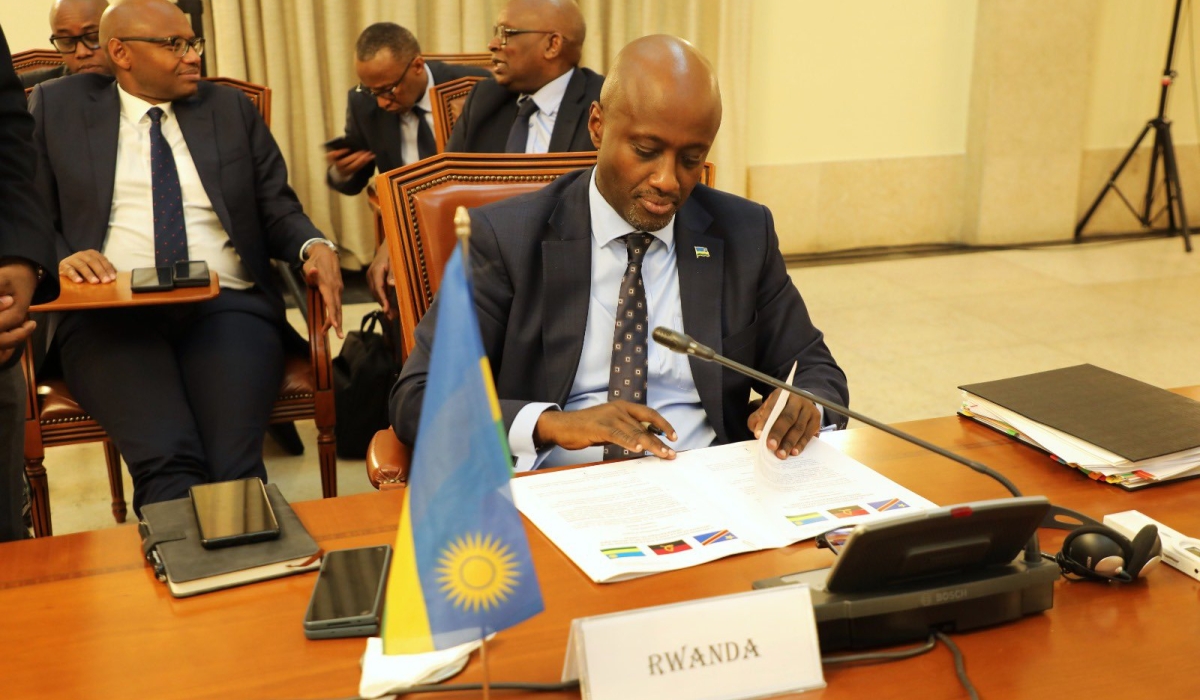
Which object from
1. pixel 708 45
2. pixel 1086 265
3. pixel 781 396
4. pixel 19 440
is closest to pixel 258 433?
pixel 19 440

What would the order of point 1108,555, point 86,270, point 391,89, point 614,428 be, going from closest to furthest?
point 1108,555
point 614,428
point 86,270
point 391,89

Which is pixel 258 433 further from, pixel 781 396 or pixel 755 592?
pixel 755 592

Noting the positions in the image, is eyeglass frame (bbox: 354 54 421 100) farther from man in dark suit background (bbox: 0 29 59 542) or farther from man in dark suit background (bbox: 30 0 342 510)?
man in dark suit background (bbox: 0 29 59 542)

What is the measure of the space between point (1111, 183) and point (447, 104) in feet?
14.4

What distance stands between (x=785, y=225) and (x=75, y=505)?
4139 millimetres

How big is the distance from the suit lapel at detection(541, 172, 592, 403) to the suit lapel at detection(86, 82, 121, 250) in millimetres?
1537

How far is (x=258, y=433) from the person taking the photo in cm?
266

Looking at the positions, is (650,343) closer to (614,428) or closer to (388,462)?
(614,428)

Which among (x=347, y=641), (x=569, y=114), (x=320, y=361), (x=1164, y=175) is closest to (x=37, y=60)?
(x=569, y=114)

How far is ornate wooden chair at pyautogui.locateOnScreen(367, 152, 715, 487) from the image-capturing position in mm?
2188

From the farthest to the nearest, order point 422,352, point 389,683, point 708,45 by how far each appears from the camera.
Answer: point 708,45 < point 422,352 < point 389,683

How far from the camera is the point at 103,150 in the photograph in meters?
2.91

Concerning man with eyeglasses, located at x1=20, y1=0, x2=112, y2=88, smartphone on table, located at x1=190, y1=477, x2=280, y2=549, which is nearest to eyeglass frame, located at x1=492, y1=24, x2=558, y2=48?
man with eyeglasses, located at x1=20, y1=0, x2=112, y2=88

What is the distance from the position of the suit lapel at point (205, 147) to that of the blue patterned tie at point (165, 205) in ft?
0.21
